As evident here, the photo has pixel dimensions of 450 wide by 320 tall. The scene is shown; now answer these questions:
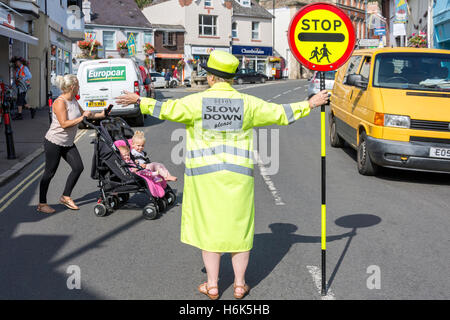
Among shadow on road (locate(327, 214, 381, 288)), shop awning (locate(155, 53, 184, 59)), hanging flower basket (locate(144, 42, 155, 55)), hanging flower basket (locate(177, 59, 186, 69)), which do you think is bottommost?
shadow on road (locate(327, 214, 381, 288))

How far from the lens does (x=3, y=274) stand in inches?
198

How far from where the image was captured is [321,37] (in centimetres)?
480

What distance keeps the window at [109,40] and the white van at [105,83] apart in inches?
1558

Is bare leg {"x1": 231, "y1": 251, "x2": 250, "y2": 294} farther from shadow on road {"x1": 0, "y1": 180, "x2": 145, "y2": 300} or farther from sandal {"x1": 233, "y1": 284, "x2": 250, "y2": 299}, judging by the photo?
shadow on road {"x1": 0, "y1": 180, "x2": 145, "y2": 300}

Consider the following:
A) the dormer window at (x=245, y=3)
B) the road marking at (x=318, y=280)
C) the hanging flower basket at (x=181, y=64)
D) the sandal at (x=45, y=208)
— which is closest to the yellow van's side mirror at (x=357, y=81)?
the road marking at (x=318, y=280)

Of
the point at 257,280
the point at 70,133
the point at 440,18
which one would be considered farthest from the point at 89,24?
the point at 257,280

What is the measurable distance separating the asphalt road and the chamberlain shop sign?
5408 centimetres

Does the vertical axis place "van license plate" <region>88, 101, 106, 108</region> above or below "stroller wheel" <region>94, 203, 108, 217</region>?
above

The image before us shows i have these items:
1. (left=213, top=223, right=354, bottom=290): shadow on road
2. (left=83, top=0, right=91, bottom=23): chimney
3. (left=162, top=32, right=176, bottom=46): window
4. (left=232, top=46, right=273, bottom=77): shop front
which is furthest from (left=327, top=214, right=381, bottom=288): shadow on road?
(left=232, top=46, right=273, bottom=77): shop front

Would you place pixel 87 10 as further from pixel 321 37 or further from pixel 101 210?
pixel 321 37

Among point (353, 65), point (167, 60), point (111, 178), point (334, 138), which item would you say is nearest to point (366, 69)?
point (353, 65)

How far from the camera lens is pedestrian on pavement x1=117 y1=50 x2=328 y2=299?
166 inches

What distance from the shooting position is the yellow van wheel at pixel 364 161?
9.30 metres

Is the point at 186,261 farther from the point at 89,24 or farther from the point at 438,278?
the point at 89,24
